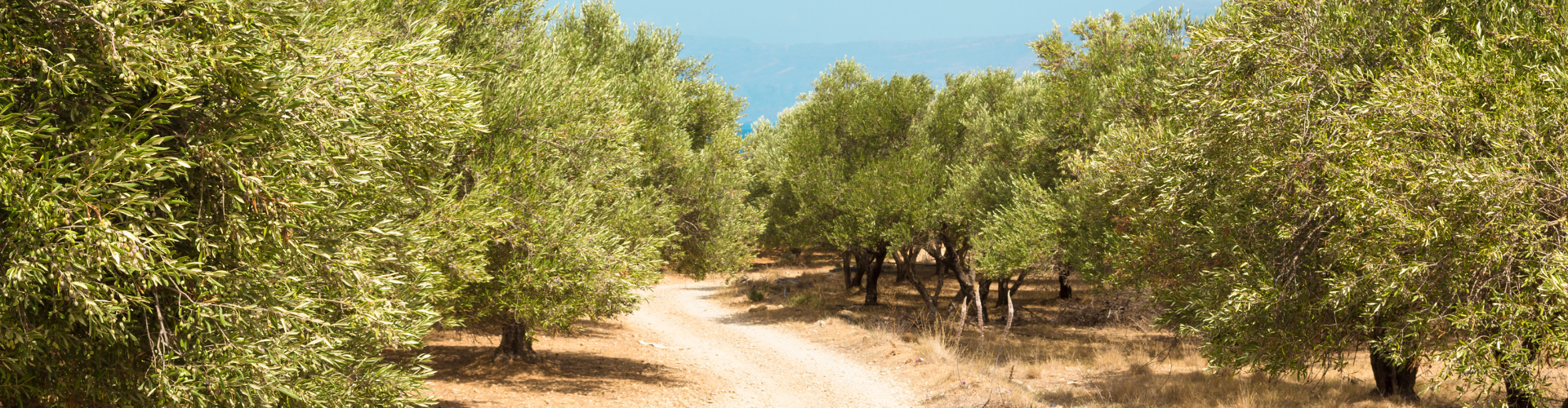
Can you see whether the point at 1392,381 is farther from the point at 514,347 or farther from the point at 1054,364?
the point at 514,347

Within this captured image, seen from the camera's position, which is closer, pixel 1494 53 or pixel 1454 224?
pixel 1454 224

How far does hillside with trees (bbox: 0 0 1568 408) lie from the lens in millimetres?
5699

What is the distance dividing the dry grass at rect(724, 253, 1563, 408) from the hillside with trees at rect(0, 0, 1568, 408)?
4.59 ft

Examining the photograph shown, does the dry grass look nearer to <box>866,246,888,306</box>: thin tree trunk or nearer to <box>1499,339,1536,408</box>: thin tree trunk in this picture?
<box>1499,339,1536,408</box>: thin tree trunk

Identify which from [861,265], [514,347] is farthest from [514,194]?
[861,265]

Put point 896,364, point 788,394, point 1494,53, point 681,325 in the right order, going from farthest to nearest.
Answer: point 681,325, point 896,364, point 788,394, point 1494,53

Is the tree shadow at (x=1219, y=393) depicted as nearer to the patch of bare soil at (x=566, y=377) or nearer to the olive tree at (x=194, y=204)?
the patch of bare soil at (x=566, y=377)

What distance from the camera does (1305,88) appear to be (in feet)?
37.7

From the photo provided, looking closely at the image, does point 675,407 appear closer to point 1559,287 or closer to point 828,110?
point 1559,287

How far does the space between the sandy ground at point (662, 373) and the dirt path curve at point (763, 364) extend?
3 centimetres

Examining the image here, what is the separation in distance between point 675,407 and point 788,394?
9.98ft

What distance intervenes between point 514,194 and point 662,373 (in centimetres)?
795

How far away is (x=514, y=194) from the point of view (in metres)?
13.6

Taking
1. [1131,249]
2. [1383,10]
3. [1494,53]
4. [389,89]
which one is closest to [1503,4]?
[1494,53]
